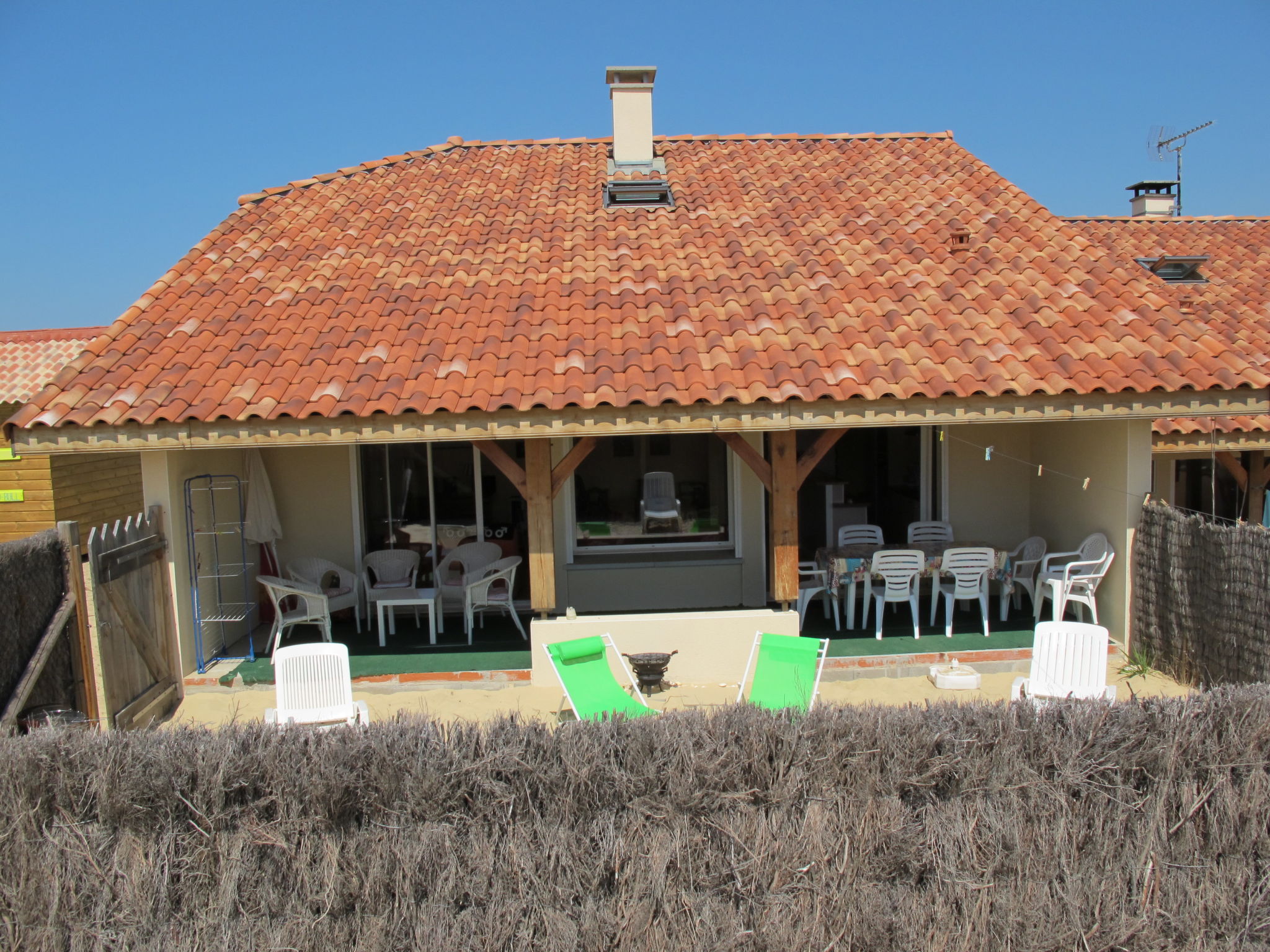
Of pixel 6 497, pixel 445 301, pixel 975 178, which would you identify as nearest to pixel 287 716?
pixel 445 301

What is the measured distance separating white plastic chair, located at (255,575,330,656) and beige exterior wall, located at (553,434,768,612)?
2689mm

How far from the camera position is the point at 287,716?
6.69 m

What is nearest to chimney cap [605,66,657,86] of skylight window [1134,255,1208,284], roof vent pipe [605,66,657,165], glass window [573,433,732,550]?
roof vent pipe [605,66,657,165]

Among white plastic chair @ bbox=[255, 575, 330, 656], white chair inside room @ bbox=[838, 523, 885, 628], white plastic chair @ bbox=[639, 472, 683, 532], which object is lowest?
white plastic chair @ bbox=[255, 575, 330, 656]

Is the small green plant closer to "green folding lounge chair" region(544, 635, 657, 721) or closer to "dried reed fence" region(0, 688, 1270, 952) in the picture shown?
"dried reed fence" region(0, 688, 1270, 952)

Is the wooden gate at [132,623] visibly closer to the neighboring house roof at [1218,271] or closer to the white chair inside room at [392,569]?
the white chair inside room at [392,569]

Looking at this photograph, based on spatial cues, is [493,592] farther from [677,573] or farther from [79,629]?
[79,629]

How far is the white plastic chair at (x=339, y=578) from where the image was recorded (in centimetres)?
947

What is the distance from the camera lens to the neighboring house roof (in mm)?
10641

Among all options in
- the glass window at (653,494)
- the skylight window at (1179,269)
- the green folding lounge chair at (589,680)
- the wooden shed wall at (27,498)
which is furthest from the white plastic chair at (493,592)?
the skylight window at (1179,269)

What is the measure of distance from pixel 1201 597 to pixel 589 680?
5366mm

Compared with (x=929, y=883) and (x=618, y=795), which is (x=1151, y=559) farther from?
(x=618, y=795)

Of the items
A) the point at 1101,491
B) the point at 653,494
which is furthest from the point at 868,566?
the point at 653,494

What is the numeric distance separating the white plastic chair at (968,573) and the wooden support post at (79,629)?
7908 mm
